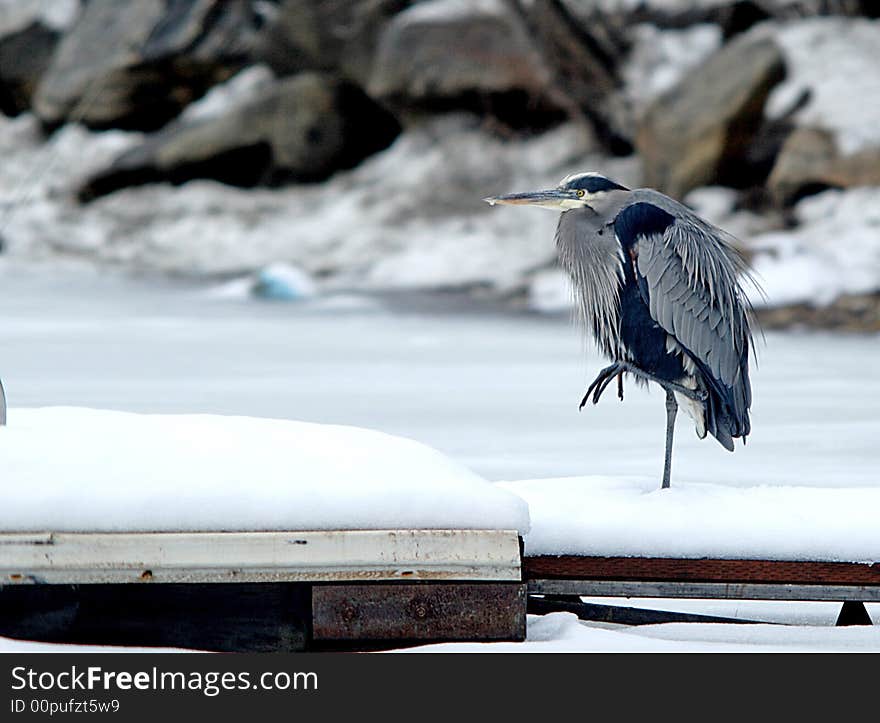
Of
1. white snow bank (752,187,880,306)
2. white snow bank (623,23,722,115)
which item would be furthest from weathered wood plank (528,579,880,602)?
white snow bank (623,23,722,115)

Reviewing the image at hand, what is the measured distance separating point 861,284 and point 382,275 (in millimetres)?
3067

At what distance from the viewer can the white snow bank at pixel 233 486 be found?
2145mm

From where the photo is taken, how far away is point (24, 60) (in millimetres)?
13172

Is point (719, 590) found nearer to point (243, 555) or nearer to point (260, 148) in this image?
point (243, 555)

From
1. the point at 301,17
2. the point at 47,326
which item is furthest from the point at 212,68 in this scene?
the point at 47,326

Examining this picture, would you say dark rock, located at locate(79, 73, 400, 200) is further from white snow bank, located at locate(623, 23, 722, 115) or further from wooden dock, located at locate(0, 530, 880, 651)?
wooden dock, located at locate(0, 530, 880, 651)

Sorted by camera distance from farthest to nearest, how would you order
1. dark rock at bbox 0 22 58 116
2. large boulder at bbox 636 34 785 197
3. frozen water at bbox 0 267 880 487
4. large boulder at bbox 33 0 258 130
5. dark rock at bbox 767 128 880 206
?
dark rock at bbox 0 22 58 116, large boulder at bbox 33 0 258 130, large boulder at bbox 636 34 785 197, dark rock at bbox 767 128 880 206, frozen water at bbox 0 267 880 487

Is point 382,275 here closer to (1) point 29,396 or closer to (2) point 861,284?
(2) point 861,284

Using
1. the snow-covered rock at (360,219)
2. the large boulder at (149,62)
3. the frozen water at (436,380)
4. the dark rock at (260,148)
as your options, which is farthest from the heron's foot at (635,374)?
the large boulder at (149,62)

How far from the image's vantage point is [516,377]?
5.72 m

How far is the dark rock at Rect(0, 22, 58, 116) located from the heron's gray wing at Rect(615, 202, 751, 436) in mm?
11600

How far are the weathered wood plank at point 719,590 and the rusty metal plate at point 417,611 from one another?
135 mm

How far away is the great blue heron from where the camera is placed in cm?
258

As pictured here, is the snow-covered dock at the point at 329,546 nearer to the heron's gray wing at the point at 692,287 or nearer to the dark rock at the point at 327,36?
the heron's gray wing at the point at 692,287
